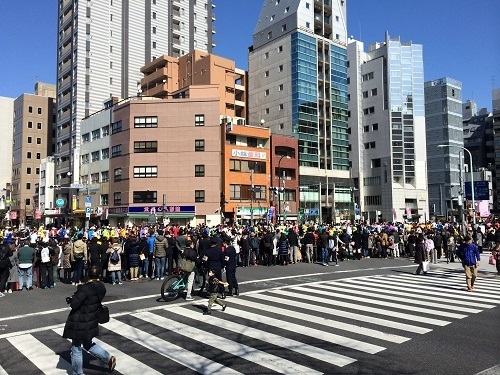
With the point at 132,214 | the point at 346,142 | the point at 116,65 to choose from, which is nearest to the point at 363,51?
the point at 346,142

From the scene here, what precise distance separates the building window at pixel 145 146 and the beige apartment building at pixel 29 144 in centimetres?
4599

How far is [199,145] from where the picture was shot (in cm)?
5191

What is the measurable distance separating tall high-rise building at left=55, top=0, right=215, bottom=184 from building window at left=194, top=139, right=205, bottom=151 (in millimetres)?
24271

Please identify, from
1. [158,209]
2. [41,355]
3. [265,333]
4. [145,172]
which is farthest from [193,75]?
[41,355]

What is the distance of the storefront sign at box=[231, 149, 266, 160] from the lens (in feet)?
178

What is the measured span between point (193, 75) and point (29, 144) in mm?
44223

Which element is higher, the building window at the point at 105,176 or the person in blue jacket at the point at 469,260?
the building window at the point at 105,176

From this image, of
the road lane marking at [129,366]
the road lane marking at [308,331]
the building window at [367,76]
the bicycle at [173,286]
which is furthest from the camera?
the building window at [367,76]

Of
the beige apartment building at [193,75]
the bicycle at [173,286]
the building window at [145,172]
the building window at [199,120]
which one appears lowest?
the bicycle at [173,286]

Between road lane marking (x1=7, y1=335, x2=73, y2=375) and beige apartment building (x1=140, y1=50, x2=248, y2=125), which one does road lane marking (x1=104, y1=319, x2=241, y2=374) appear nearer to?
road lane marking (x1=7, y1=335, x2=73, y2=375)

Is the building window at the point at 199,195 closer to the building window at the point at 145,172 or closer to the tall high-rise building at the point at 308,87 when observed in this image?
the building window at the point at 145,172

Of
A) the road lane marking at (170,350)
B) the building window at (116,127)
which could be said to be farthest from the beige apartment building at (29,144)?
the road lane marking at (170,350)

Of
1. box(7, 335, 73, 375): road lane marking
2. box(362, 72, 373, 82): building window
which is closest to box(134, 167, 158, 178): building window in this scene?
box(7, 335, 73, 375): road lane marking

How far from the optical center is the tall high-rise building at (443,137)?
285 feet
